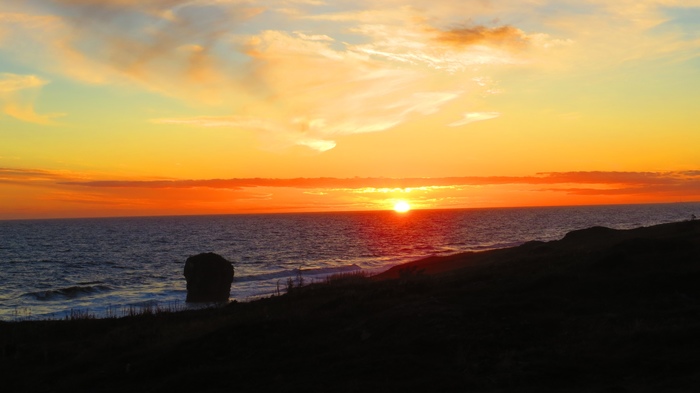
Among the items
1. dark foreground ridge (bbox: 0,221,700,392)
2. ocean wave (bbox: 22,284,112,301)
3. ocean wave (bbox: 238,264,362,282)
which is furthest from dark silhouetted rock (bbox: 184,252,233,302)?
ocean wave (bbox: 238,264,362,282)

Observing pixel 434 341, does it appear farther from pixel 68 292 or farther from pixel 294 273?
pixel 294 273

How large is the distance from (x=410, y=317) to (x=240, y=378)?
22.0ft

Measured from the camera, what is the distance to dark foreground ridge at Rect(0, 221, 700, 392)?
15.4m

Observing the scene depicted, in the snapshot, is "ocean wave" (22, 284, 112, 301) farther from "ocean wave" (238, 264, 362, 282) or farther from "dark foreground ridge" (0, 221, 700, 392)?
"dark foreground ridge" (0, 221, 700, 392)

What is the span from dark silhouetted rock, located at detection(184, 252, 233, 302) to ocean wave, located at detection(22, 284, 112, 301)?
1295cm

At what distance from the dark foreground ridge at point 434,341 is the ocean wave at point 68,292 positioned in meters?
21.5

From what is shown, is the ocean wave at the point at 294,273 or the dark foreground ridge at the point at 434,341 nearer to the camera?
the dark foreground ridge at the point at 434,341

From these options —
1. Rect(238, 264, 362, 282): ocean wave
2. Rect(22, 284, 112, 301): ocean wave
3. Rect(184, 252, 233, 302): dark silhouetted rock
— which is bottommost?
Rect(238, 264, 362, 282): ocean wave

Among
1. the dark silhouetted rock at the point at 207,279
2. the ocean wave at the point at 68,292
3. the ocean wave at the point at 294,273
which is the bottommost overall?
the ocean wave at the point at 294,273

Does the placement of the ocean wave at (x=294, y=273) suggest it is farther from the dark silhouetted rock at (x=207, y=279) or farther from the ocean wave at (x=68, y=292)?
the dark silhouetted rock at (x=207, y=279)

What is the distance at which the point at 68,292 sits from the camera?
170 feet

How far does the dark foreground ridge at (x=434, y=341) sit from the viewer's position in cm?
1540

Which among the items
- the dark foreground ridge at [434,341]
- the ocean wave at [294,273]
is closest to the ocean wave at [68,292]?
the ocean wave at [294,273]

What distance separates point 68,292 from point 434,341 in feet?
142
